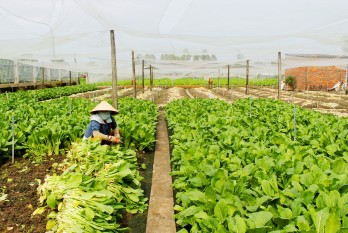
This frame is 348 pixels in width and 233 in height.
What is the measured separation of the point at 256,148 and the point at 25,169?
12.0ft

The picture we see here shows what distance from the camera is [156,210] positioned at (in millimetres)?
4492

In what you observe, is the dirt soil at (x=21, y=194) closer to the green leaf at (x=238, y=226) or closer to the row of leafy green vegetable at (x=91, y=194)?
the row of leafy green vegetable at (x=91, y=194)

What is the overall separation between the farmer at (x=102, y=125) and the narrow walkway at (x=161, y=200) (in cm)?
100

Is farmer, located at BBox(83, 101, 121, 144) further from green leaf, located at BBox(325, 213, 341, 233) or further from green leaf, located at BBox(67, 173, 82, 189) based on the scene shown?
green leaf, located at BBox(325, 213, 341, 233)

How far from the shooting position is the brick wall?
30.8m

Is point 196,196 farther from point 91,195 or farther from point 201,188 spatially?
point 91,195

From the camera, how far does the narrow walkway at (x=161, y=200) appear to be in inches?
160

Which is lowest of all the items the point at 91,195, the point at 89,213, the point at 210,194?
the point at 89,213

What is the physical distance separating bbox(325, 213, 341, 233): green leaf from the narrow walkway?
2007mm

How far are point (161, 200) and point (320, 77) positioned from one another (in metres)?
30.0

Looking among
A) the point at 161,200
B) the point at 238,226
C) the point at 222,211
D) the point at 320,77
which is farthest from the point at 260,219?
the point at 320,77

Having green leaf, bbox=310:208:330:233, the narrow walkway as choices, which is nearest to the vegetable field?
green leaf, bbox=310:208:330:233

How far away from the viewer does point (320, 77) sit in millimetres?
31297

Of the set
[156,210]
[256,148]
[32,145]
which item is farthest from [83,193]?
[32,145]
